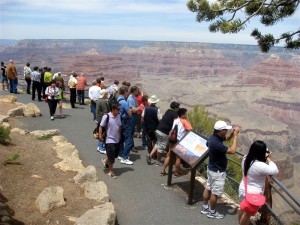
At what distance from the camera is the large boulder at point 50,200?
19.4 ft

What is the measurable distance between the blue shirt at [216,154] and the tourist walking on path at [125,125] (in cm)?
285

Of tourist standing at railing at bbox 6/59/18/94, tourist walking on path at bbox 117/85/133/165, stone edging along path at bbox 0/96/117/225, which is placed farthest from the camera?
tourist standing at railing at bbox 6/59/18/94

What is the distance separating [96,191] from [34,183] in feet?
4.78

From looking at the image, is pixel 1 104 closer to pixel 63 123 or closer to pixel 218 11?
pixel 63 123

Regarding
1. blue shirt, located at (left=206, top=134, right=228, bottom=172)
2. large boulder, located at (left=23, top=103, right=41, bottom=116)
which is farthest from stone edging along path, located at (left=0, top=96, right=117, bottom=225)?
large boulder, located at (left=23, top=103, right=41, bottom=116)

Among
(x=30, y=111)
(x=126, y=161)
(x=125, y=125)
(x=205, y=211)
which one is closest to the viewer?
(x=205, y=211)

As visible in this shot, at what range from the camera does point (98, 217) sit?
212 inches

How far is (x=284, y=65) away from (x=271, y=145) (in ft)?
346

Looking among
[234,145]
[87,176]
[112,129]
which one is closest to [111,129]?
[112,129]

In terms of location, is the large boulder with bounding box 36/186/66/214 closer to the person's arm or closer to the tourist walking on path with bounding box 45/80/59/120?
the person's arm

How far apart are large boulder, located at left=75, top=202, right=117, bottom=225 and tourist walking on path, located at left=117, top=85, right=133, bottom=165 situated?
2703 mm

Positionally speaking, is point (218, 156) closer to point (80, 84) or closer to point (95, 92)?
point (95, 92)

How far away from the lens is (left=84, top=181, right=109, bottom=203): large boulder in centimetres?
639

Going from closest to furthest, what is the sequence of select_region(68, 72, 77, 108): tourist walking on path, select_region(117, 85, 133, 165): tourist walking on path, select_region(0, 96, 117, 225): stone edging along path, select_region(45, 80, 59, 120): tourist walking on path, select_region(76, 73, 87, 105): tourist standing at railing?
select_region(0, 96, 117, 225): stone edging along path
select_region(117, 85, 133, 165): tourist walking on path
select_region(45, 80, 59, 120): tourist walking on path
select_region(68, 72, 77, 108): tourist walking on path
select_region(76, 73, 87, 105): tourist standing at railing
